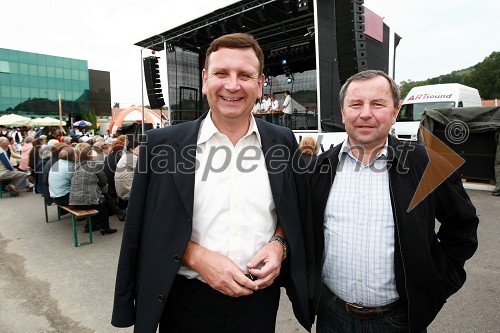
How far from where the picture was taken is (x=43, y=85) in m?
48.0

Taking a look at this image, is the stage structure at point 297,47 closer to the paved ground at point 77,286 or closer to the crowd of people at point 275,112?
the crowd of people at point 275,112

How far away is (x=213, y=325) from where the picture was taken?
4.67 ft

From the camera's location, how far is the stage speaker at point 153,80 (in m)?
12.1

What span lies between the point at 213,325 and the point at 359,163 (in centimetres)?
110

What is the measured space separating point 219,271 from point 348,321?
79cm

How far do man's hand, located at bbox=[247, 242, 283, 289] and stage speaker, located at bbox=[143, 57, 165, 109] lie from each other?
39.7ft

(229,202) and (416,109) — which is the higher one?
(416,109)

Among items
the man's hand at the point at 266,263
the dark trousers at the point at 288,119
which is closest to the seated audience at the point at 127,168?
the man's hand at the point at 266,263

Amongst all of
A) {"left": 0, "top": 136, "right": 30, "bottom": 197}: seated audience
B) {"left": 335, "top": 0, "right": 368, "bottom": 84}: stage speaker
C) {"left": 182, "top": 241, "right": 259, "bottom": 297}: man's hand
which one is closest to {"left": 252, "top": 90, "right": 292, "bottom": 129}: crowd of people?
{"left": 335, "top": 0, "right": 368, "bottom": 84}: stage speaker

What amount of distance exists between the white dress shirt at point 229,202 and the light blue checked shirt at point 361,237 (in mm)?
371

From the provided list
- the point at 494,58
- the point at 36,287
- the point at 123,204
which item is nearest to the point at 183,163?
the point at 36,287

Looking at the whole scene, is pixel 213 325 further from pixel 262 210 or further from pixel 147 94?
pixel 147 94

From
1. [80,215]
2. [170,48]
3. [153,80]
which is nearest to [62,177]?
[80,215]

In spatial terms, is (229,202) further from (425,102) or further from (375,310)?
(425,102)
